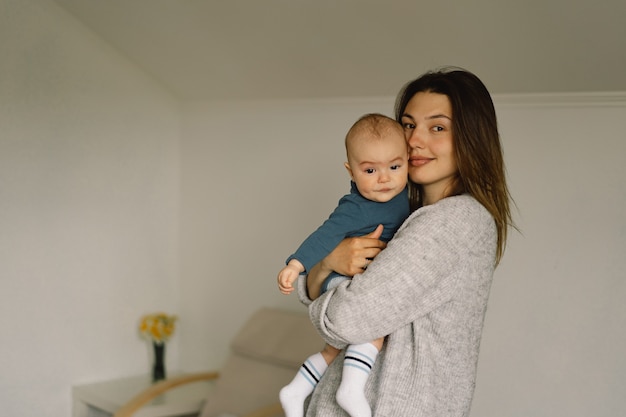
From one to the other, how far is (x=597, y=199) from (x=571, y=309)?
0.38m

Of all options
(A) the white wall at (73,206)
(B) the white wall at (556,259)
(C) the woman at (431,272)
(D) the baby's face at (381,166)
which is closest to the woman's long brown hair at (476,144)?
(C) the woman at (431,272)

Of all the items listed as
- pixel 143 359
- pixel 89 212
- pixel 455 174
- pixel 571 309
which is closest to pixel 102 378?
pixel 143 359

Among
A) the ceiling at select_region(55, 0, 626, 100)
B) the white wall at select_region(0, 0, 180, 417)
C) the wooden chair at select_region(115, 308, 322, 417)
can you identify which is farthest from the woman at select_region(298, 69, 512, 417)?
the white wall at select_region(0, 0, 180, 417)

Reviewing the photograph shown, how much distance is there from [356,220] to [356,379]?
376 mm

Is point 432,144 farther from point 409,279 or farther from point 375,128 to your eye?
point 409,279

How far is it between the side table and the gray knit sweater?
1.99m

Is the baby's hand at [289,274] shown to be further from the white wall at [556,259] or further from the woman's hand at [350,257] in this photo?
the white wall at [556,259]

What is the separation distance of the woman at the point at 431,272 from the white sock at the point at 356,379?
3 centimetres

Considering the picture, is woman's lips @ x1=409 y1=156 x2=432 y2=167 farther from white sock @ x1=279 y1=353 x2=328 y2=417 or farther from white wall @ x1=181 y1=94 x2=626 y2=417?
white wall @ x1=181 y1=94 x2=626 y2=417

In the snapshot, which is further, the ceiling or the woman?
the ceiling

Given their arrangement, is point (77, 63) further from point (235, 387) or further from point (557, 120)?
point (557, 120)

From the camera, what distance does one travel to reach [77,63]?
3.80 metres

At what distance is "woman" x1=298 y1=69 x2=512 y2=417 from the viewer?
64.6 inches

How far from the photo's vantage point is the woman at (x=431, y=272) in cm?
164
